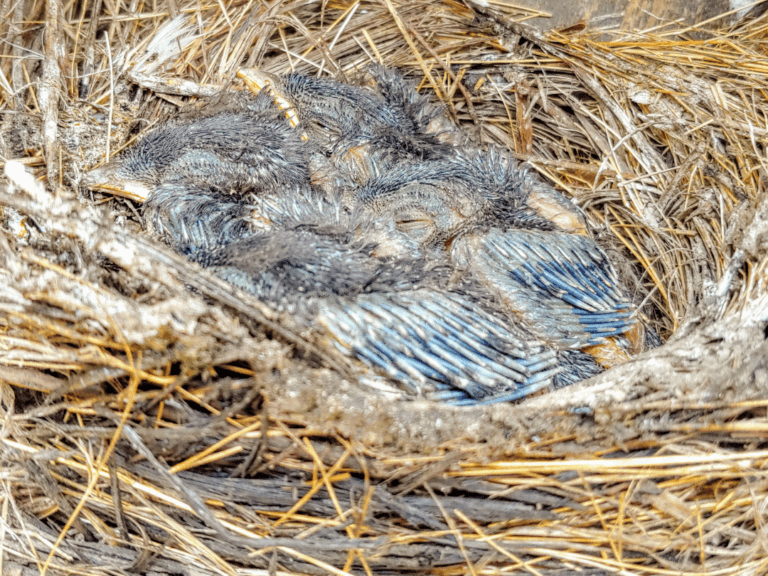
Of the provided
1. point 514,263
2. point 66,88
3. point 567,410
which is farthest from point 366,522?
point 66,88

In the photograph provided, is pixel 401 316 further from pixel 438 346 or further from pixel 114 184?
pixel 114 184

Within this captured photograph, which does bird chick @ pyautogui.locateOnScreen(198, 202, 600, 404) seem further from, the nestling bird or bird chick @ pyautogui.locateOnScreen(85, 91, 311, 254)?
bird chick @ pyautogui.locateOnScreen(85, 91, 311, 254)

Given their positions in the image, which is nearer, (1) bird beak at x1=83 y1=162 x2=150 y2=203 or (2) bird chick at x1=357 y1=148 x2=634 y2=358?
(2) bird chick at x1=357 y1=148 x2=634 y2=358

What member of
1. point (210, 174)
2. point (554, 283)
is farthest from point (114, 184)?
point (554, 283)

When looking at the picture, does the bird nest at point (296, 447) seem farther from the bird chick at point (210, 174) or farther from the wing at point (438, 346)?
the bird chick at point (210, 174)

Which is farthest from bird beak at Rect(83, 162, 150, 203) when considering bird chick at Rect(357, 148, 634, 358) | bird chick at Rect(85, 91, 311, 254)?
bird chick at Rect(357, 148, 634, 358)

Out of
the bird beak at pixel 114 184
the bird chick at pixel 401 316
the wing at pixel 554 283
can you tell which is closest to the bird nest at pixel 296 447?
the bird chick at pixel 401 316
